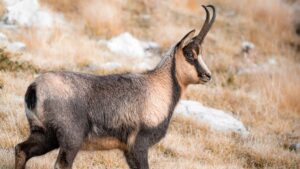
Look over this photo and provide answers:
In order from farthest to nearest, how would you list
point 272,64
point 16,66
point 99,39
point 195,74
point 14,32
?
point 272,64 → point 99,39 → point 14,32 → point 16,66 → point 195,74

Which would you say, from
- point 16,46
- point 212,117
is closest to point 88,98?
point 212,117

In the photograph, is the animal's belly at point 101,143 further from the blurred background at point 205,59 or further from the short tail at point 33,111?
the blurred background at point 205,59

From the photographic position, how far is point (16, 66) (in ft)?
38.2

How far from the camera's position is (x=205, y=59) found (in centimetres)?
1647

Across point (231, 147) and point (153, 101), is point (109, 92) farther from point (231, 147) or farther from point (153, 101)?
point (231, 147)

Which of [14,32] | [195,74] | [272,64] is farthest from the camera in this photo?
[272,64]

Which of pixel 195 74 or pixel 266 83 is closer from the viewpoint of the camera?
pixel 195 74

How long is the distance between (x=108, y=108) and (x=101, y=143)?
Result: 0.39 meters

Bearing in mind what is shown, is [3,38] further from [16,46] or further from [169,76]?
[169,76]

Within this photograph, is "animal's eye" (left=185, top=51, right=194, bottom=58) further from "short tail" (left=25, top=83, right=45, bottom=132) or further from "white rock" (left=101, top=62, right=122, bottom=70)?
"white rock" (left=101, top=62, right=122, bottom=70)

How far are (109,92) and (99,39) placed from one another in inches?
377

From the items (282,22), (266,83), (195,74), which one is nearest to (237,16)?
(282,22)

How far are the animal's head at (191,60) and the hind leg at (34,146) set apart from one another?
6.09 ft

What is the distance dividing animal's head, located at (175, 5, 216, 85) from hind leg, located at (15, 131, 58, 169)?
186cm
